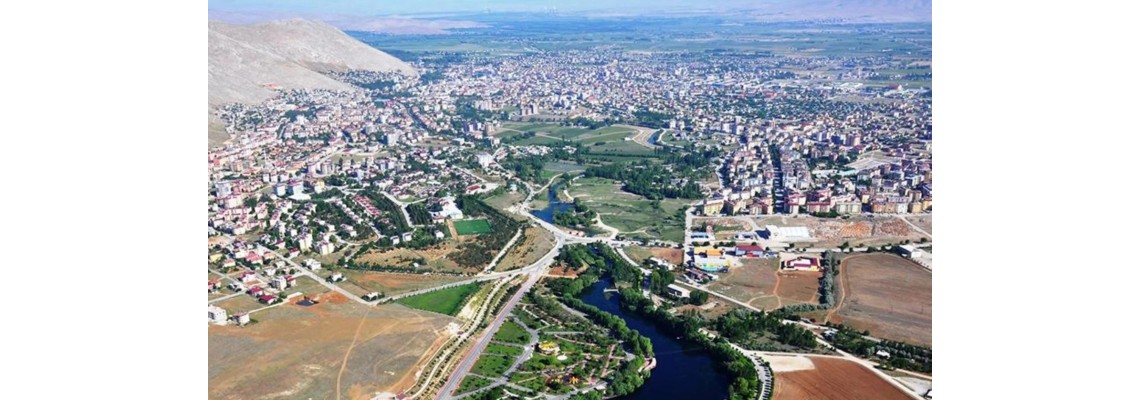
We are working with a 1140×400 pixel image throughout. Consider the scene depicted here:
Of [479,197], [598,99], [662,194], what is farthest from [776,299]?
[598,99]

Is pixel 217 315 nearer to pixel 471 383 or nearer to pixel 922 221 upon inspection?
pixel 471 383

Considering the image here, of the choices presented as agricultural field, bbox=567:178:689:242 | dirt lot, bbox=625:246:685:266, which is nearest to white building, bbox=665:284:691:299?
dirt lot, bbox=625:246:685:266

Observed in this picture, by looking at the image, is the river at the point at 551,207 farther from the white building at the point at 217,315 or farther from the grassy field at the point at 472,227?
the white building at the point at 217,315

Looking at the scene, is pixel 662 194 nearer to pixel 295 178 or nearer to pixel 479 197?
pixel 479 197

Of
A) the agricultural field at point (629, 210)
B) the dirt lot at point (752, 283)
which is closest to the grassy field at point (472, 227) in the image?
the agricultural field at point (629, 210)

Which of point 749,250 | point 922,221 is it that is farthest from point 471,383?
point 922,221
